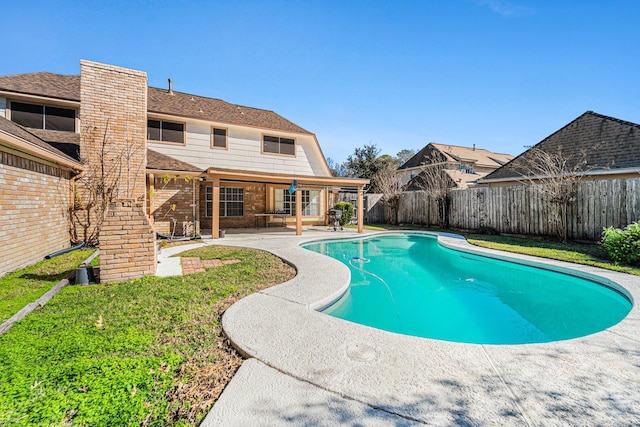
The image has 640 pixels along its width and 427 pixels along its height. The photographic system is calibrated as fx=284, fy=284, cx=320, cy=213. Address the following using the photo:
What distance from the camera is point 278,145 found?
50.6 feet

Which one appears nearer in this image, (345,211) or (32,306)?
(32,306)

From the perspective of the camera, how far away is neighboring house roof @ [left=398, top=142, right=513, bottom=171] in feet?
88.3

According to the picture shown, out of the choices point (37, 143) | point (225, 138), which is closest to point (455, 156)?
point (225, 138)

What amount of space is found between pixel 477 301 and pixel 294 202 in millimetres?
11815

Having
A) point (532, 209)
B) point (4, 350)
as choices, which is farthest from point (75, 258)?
point (532, 209)

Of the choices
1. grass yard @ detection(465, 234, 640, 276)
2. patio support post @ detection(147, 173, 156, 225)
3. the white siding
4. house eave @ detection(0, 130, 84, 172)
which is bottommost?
grass yard @ detection(465, 234, 640, 276)

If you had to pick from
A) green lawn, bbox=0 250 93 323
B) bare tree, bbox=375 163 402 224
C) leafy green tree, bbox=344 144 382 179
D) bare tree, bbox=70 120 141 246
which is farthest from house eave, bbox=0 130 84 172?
leafy green tree, bbox=344 144 382 179

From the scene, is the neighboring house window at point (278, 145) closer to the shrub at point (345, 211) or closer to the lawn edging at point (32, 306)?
the shrub at point (345, 211)

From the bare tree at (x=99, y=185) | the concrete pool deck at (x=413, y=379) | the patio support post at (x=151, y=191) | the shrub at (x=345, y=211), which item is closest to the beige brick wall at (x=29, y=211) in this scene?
the bare tree at (x=99, y=185)

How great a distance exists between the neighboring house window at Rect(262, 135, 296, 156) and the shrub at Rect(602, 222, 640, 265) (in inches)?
509

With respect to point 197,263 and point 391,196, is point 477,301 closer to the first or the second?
point 197,263

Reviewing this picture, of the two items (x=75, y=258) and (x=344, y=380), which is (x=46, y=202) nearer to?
(x=75, y=258)

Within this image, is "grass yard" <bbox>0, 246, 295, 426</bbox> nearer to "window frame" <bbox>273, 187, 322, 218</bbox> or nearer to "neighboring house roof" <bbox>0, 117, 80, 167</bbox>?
"neighboring house roof" <bbox>0, 117, 80, 167</bbox>

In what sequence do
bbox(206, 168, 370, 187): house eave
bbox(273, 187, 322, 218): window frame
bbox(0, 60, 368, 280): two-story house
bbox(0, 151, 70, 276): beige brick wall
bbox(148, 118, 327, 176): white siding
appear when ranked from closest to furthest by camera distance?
bbox(0, 151, 70, 276): beige brick wall, bbox(0, 60, 368, 280): two-story house, bbox(206, 168, 370, 187): house eave, bbox(148, 118, 327, 176): white siding, bbox(273, 187, 322, 218): window frame
